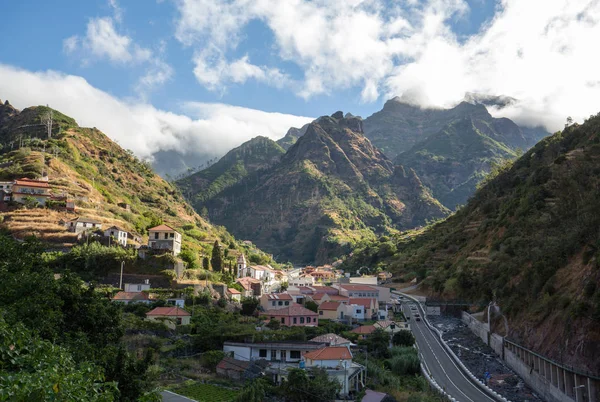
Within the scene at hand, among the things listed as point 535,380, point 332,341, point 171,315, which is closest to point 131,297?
point 171,315

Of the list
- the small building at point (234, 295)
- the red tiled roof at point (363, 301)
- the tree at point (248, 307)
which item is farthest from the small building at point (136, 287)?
the red tiled roof at point (363, 301)

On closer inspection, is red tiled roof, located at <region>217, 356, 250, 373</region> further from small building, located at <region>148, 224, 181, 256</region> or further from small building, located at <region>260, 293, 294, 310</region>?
small building, located at <region>148, 224, 181, 256</region>

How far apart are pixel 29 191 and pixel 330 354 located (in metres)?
52.7

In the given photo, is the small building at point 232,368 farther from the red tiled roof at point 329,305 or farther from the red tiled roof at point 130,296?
the red tiled roof at point 329,305

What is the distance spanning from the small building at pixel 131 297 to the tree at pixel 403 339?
25.8 meters

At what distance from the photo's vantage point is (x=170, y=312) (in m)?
45.2

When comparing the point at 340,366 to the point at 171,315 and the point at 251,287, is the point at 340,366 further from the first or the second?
the point at 251,287

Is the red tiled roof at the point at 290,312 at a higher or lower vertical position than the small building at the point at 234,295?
lower

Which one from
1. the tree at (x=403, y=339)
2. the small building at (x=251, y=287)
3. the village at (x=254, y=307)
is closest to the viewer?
the village at (x=254, y=307)

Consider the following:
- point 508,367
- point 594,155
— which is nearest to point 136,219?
point 508,367

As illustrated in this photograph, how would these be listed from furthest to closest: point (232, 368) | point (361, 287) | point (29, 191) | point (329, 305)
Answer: point (361, 287) → point (29, 191) → point (329, 305) → point (232, 368)

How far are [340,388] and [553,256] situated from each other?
21.3 meters

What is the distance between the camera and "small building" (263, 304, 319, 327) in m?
51.5

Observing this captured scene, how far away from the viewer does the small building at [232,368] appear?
34562 millimetres
